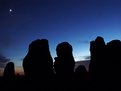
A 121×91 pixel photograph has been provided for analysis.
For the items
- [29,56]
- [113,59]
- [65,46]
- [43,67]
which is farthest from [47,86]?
[113,59]

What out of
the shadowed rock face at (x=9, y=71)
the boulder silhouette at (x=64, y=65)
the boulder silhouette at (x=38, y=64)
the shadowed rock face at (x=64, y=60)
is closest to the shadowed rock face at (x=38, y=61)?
the boulder silhouette at (x=38, y=64)

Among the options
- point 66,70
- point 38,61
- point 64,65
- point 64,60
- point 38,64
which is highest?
point 64,60

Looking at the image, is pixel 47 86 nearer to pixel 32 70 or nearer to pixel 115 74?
pixel 32 70

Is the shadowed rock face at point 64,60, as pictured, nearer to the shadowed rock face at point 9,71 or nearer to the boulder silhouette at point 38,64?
the boulder silhouette at point 38,64

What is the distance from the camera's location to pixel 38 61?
53969 mm

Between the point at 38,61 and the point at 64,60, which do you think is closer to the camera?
the point at 38,61

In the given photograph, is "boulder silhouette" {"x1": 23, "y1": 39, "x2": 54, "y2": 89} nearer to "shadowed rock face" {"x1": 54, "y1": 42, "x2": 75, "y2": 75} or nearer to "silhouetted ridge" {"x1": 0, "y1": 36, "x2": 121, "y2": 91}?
"silhouetted ridge" {"x1": 0, "y1": 36, "x2": 121, "y2": 91}

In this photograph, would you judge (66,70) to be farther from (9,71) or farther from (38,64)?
(9,71)

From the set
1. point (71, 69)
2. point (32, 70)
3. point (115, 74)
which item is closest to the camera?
point (32, 70)

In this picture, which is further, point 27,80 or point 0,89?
point 0,89

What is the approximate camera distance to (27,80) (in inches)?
2131

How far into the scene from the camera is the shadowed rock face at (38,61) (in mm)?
53156

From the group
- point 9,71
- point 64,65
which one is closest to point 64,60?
point 64,65

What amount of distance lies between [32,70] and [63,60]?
11952mm
